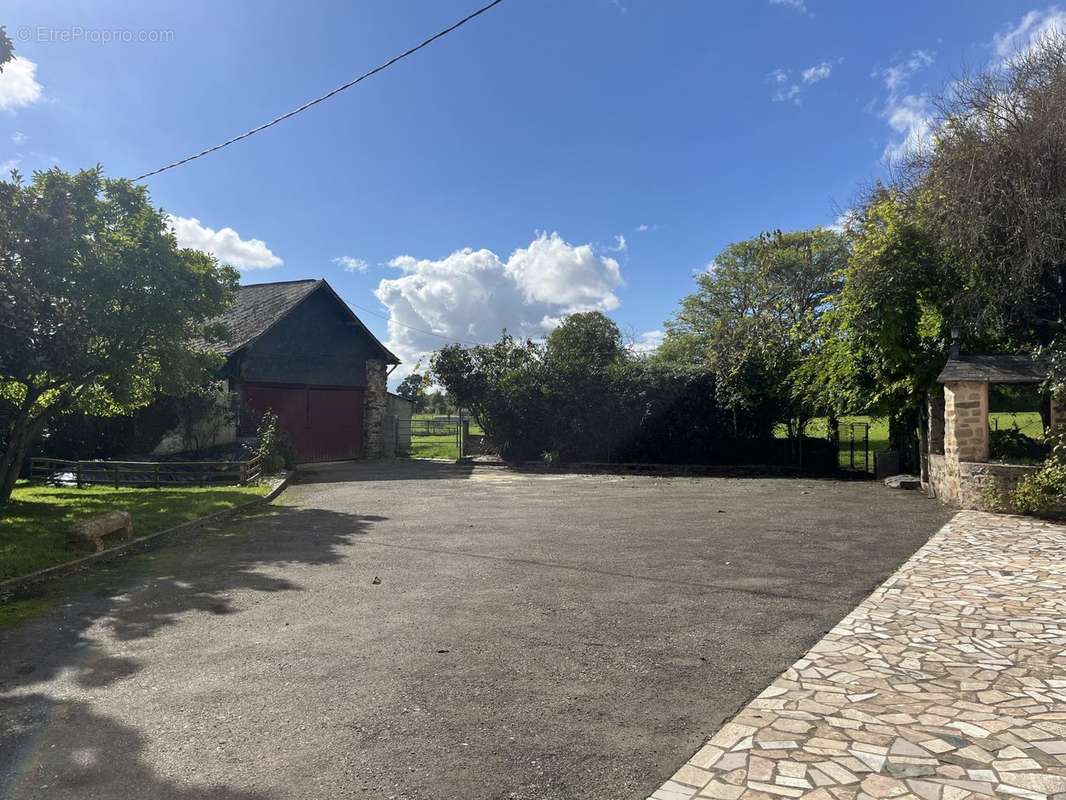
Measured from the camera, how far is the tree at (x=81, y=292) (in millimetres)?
10523

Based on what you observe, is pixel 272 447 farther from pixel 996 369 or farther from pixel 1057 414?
pixel 1057 414

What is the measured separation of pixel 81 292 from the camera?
429 inches

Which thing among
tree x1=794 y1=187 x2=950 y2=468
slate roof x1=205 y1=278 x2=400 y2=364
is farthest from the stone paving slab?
slate roof x1=205 y1=278 x2=400 y2=364

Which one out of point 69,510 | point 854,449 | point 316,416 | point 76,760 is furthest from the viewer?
point 316,416

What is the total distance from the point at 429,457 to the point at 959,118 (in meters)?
20.3

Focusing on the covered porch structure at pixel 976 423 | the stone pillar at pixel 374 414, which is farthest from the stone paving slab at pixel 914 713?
the stone pillar at pixel 374 414

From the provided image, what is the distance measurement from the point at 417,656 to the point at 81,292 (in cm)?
968

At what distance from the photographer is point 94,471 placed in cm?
1616

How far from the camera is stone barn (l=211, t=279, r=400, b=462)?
865 inches

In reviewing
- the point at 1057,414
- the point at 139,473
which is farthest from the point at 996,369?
the point at 139,473

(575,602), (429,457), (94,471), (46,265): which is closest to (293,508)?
(46,265)

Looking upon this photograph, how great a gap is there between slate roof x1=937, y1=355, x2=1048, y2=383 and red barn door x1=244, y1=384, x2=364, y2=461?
60.5 feet

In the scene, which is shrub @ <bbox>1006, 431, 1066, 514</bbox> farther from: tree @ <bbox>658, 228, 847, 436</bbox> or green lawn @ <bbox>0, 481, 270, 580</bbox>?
green lawn @ <bbox>0, 481, 270, 580</bbox>

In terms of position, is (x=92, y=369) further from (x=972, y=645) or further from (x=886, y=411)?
(x=886, y=411)
